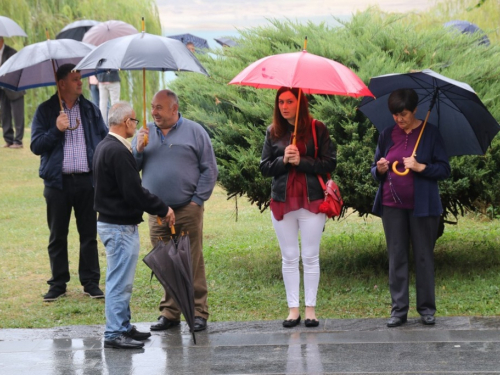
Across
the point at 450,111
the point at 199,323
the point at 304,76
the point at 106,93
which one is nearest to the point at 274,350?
the point at 199,323

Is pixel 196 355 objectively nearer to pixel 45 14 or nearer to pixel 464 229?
pixel 464 229

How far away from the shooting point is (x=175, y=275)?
6.93 meters

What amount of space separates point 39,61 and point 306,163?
2801mm

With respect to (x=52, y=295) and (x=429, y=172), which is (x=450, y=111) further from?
(x=52, y=295)

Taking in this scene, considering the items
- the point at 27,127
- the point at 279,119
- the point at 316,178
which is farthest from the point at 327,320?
the point at 27,127

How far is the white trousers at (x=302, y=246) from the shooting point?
730cm

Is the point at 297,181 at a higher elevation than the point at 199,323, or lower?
higher

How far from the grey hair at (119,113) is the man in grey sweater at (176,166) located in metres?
0.41

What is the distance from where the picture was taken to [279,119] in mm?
7336

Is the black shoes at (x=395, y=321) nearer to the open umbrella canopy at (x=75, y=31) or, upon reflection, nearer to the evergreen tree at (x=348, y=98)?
the evergreen tree at (x=348, y=98)

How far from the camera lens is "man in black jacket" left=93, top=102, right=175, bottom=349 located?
22.1 feet

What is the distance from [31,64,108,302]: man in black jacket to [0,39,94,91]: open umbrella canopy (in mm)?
170

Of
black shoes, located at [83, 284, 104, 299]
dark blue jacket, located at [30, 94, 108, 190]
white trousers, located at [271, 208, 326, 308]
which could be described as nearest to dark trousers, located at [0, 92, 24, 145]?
dark blue jacket, located at [30, 94, 108, 190]

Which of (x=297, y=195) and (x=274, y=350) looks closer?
(x=274, y=350)
